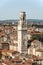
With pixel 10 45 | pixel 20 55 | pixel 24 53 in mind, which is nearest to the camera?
pixel 20 55

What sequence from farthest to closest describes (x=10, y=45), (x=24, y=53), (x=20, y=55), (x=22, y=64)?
(x=10, y=45)
(x=24, y=53)
(x=20, y=55)
(x=22, y=64)

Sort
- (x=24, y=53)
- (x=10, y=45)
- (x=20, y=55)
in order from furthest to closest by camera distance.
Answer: (x=10, y=45)
(x=24, y=53)
(x=20, y=55)

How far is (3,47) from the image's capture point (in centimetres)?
2712

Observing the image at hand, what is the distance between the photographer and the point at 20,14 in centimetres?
2247

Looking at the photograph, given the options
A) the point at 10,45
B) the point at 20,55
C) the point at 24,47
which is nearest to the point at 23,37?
the point at 24,47

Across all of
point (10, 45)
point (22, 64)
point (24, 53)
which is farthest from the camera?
point (10, 45)

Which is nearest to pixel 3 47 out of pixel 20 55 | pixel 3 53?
pixel 3 53

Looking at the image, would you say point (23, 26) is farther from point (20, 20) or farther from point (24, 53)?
point (24, 53)

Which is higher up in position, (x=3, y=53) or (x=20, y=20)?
(x=20, y=20)

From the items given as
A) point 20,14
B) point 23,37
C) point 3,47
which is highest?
point 20,14

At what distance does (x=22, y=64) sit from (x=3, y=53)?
6165 mm

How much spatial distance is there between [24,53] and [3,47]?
17.3 feet

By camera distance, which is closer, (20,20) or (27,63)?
(27,63)

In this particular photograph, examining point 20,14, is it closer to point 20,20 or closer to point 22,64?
point 20,20
